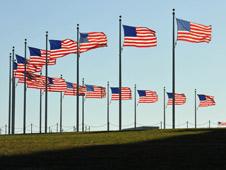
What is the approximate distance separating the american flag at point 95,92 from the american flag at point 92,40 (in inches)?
774

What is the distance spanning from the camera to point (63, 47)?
61406 mm

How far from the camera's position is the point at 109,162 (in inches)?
699

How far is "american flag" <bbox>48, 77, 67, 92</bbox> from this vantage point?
72.3 meters

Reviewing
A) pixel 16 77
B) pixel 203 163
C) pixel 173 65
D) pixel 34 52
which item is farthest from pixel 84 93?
pixel 203 163

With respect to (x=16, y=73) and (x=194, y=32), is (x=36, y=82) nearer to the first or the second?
(x=16, y=73)

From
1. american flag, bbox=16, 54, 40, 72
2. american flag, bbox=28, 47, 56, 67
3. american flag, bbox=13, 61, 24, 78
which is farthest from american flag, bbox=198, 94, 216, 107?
american flag, bbox=28, 47, 56, 67

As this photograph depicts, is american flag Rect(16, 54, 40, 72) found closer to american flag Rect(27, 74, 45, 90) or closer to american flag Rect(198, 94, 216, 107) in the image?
american flag Rect(27, 74, 45, 90)

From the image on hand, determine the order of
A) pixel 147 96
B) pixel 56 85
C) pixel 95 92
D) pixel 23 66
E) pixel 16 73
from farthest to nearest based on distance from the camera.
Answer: pixel 147 96
pixel 95 92
pixel 16 73
pixel 56 85
pixel 23 66

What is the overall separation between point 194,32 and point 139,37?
483 cm

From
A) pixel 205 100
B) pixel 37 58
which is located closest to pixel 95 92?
pixel 37 58

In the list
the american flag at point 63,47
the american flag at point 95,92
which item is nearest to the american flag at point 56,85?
the american flag at point 95,92

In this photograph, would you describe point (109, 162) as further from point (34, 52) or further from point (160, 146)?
point (34, 52)

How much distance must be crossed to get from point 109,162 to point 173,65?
35.6 metres

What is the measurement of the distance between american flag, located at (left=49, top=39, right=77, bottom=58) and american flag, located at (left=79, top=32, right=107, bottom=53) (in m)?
2.23
